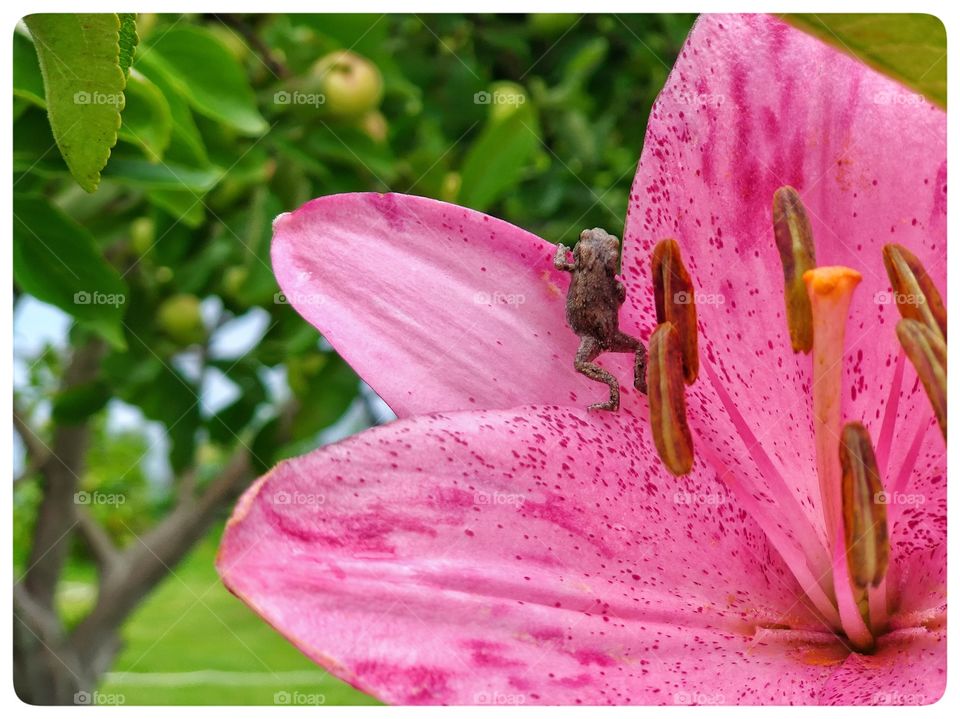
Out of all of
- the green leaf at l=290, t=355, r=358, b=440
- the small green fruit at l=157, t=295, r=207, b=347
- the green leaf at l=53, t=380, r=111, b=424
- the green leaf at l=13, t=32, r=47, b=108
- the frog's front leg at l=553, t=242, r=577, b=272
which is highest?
the green leaf at l=13, t=32, r=47, b=108

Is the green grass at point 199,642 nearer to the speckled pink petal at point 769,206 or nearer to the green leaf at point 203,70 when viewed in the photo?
the green leaf at point 203,70

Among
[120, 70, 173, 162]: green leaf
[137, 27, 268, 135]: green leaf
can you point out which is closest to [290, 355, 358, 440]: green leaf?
[137, 27, 268, 135]: green leaf

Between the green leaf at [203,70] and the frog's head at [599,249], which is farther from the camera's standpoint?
the green leaf at [203,70]

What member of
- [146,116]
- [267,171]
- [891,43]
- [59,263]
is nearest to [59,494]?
[267,171]

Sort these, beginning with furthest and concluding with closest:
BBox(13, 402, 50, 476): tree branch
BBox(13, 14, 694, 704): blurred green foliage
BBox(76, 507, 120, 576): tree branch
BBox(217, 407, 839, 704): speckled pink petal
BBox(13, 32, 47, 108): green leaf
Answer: BBox(76, 507, 120, 576): tree branch, BBox(13, 402, 50, 476): tree branch, BBox(13, 14, 694, 704): blurred green foliage, BBox(13, 32, 47, 108): green leaf, BBox(217, 407, 839, 704): speckled pink petal

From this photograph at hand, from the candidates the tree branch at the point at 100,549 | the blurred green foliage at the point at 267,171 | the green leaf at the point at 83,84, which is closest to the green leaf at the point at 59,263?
the blurred green foliage at the point at 267,171

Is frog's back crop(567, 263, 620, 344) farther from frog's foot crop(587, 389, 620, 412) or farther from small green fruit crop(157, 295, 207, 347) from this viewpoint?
small green fruit crop(157, 295, 207, 347)

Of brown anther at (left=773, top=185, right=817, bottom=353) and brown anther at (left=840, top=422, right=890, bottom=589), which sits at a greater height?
brown anther at (left=773, top=185, right=817, bottom=353)
